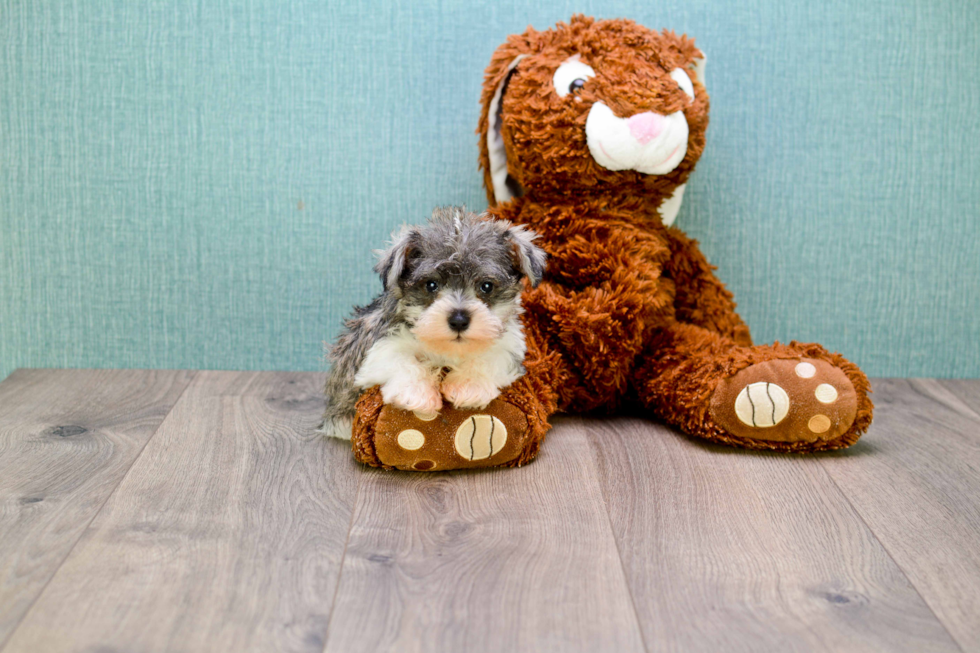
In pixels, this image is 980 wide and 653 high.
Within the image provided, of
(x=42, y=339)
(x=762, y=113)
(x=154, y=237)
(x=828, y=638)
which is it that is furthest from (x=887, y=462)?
(x=42, y=339)

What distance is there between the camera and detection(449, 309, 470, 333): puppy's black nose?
4.33ft

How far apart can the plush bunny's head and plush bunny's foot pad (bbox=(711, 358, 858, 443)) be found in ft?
1.46

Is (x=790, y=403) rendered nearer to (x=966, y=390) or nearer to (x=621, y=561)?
(x=621, y=561)

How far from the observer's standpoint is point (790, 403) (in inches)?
62.1

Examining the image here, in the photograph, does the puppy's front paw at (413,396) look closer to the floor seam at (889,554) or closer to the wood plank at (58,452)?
the wood plank at (58,452)

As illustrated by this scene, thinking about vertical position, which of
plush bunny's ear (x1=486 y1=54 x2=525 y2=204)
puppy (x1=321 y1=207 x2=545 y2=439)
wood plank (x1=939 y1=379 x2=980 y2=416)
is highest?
plush bunny's ear (x1=486 y1=54 x2=525 y2=204)

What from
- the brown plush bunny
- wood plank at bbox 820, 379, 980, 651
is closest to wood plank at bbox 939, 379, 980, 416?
wood plank at bbox 820, 379, 980, 651

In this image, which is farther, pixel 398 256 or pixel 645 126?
pixel 645 126

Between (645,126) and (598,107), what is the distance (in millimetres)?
99

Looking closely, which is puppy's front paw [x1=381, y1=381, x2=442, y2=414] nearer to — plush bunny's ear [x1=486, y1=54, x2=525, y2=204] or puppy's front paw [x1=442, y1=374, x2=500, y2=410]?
puppy's front paw [x1=442, y1=374, x2=500, y2=410]

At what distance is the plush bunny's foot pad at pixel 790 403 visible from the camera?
1578 mm

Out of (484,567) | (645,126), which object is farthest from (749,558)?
(645,126)

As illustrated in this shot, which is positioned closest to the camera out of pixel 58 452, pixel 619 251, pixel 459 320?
pixel 459 320

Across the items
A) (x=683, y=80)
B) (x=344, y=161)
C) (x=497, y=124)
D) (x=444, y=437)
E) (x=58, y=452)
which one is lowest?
(x=58, y=452)
